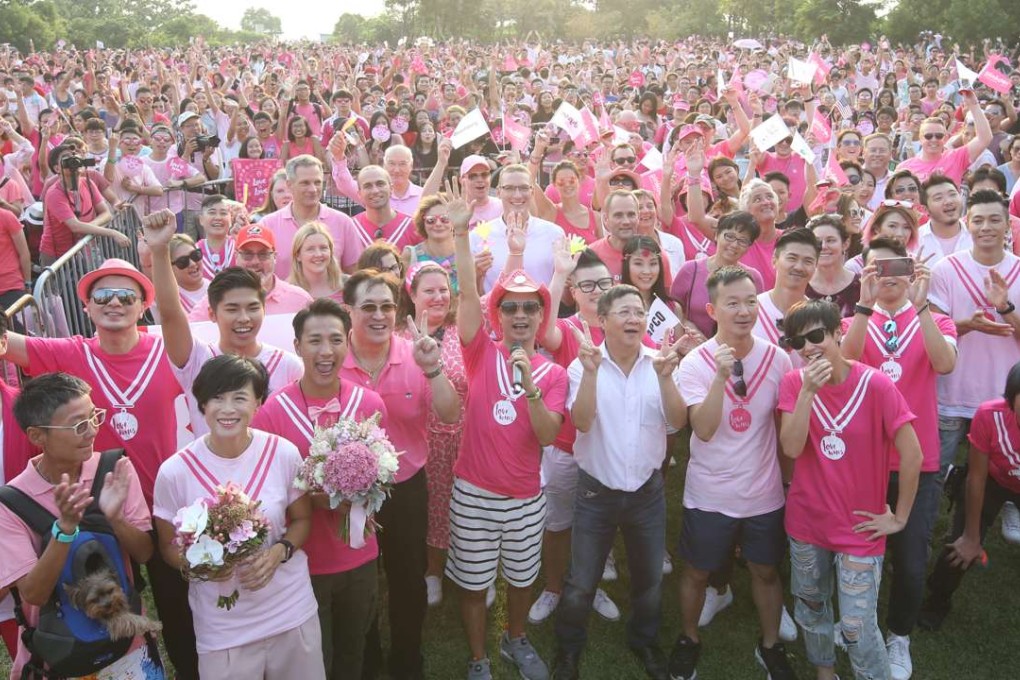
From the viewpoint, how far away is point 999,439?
4723 millimetres

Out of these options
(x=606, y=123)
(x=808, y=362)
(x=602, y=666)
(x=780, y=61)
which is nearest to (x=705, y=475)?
(x=808, y=362)

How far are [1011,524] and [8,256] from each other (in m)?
7.82

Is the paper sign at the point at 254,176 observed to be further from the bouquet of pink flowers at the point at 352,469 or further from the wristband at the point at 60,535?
the wristband at the point at 60,535

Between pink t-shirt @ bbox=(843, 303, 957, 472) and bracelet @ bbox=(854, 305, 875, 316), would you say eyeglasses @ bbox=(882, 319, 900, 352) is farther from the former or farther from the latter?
bracelet @ bbox=(854, 305, 875, 316)

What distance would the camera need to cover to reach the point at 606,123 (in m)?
10.3

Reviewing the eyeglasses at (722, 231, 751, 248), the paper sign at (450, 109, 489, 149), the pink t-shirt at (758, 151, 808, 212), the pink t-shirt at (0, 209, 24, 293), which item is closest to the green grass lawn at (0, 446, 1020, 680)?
the eyeglasses at (722, 231, 751, 248)

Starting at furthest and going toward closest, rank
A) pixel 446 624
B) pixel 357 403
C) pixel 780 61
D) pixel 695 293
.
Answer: pixel 780 61 < pixel 695 293 < pixel 446 624 < pixel 357 403

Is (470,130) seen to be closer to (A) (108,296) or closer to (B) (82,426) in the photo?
(A) (108,296)

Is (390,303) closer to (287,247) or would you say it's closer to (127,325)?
(127,325)

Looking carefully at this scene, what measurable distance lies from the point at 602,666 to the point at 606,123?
23.7 feet

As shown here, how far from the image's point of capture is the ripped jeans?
407 cm

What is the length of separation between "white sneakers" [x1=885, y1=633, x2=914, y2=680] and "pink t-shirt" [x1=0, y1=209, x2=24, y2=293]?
6888 mm

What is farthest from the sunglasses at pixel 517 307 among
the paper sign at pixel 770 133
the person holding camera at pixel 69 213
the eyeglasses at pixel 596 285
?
the person holding camera at pixel 69 213

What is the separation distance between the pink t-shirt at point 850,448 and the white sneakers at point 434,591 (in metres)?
2.31
